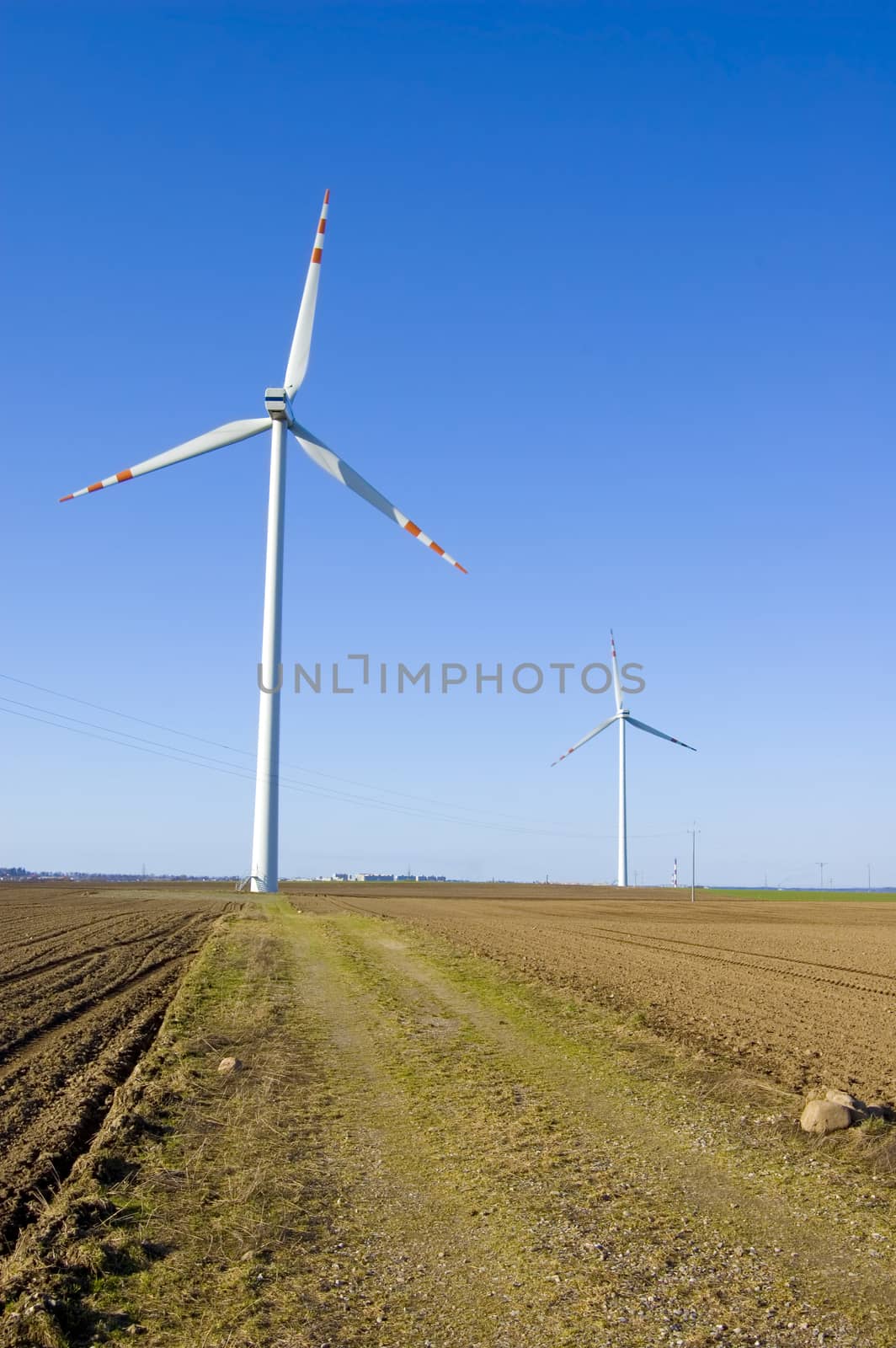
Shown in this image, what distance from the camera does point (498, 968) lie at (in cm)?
3170

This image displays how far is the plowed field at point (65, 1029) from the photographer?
11758mm

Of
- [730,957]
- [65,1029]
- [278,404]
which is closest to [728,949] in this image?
[730,957]

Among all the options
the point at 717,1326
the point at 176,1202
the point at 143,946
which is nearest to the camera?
the point at 717,1326

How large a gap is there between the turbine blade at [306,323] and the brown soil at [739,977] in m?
36.3

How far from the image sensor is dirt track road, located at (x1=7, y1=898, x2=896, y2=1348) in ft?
25.6

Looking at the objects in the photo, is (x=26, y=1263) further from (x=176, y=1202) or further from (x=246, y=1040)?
(x=246, y=1040)

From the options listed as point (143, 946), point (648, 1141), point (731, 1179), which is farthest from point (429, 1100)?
point (143, 946)

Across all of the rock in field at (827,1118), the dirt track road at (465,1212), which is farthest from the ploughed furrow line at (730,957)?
the rock in field at (827,1118)

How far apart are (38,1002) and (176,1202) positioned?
1480cm

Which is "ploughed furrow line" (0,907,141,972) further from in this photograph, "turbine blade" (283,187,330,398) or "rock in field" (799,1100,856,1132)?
A: "turbine blade" (283,187,330,398)

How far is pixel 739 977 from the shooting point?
32000 mm

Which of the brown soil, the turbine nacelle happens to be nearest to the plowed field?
the brown soil

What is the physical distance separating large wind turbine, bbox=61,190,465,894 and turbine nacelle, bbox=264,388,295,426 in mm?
57

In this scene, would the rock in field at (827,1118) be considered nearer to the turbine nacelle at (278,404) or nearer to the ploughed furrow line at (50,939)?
the ploughed furrow line at (50,939)
